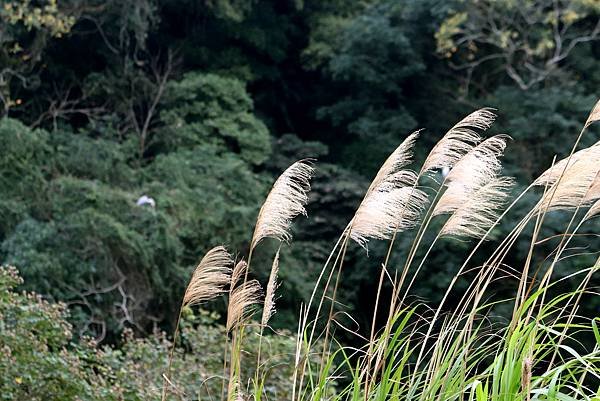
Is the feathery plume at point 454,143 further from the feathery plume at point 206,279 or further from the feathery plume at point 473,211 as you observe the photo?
the feathery plume at point 206,279

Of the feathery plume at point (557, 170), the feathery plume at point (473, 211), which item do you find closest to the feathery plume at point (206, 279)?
the feathery plume at point (473, 211)

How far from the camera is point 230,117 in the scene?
11.7m

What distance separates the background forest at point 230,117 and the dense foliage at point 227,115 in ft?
0.08

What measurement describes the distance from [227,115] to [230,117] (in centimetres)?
6

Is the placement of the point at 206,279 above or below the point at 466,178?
below

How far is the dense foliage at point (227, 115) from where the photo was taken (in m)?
8.34

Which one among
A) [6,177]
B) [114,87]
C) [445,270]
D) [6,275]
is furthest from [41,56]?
[6,275]

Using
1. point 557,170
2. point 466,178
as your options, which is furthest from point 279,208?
point 557,170

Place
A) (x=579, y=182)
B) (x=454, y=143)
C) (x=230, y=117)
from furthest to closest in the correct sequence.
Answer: (x=230, y=117), (x=454, y=143), (x=579, y=182)

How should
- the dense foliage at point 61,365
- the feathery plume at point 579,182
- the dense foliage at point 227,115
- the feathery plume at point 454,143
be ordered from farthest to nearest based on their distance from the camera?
the dense foliage at point 227,115, the dense foliage at point 61,365, the feathery plume at point 454,143, the feathery plume at point 579,182

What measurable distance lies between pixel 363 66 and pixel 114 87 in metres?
3.14

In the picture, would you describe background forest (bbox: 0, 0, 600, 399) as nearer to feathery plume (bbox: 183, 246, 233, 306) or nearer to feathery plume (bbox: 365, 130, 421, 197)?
feathery plume (bbox: 183, 246, 233, 306)

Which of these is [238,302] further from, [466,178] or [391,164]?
[466,178]

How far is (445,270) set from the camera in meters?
9.44
